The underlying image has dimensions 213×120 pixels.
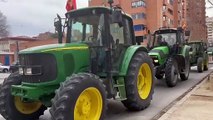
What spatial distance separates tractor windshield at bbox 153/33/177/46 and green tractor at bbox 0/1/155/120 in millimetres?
5162

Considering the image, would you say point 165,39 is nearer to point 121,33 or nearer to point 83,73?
point 121,33

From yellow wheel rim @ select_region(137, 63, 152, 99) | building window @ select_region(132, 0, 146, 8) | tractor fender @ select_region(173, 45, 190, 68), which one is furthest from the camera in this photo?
building window @ select_region(132, 0, 146, 8)

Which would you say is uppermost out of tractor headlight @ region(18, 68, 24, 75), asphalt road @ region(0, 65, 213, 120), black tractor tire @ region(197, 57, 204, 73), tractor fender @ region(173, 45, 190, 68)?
tractor headlight @ region(18, 68, 24, 75)

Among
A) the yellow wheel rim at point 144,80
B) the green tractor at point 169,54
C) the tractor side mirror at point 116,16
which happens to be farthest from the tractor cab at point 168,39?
the tractor side mirror at point 116,16

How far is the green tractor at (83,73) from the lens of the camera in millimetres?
6391

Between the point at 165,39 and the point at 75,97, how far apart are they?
29.3 feet

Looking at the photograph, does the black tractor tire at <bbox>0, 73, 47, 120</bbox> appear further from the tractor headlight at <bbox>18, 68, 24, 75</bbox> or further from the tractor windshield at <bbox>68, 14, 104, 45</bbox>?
the tractor windshield at <bbox>68, 14, 104, 45</bbox>

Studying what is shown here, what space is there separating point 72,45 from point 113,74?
1272mm

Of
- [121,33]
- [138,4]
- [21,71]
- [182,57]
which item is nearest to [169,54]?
[182,57]

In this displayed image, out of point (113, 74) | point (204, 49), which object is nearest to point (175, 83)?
point (113, 74)

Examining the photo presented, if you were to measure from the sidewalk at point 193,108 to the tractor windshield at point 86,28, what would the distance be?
2.33 m

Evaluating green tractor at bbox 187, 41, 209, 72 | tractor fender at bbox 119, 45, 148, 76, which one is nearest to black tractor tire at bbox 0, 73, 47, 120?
tractor fender at bbox 119, 45, 148, 76

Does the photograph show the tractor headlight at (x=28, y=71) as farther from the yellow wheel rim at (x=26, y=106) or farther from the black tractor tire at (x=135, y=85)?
the black tractor tire at (x=135, y=85)

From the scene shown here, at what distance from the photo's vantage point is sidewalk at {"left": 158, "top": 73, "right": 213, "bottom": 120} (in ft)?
24.5
